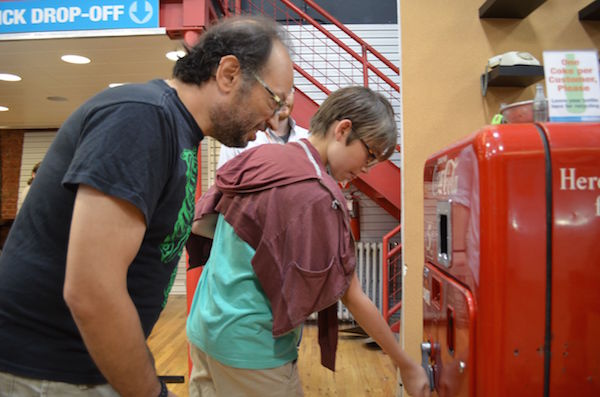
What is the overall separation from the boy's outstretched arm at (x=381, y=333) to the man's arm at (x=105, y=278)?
2.33 feet

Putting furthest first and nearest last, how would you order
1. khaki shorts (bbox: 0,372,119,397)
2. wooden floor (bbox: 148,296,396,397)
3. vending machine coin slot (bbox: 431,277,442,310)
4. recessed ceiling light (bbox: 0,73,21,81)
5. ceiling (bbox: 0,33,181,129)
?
recessed ceiling light (bbox: 0,73,21,81) < ceiling (bbox: 0,33,181,129) < wooden floor (bbox: 148,296,396,397) < vending machine coin slot (bbox: 431,277,442,310) < khaki shorts (bbox: 0,372,119,397)

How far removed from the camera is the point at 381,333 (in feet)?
4.70

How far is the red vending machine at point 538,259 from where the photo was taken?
110 cm

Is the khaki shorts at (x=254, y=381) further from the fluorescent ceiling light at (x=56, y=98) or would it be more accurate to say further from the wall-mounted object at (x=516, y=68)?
the fluorescent ceiling light at (x=56, y=98)

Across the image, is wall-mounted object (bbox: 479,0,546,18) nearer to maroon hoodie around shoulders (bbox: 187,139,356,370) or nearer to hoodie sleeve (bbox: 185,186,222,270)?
maroon hoodie around shoulders (bbox: 187,139,356,370)

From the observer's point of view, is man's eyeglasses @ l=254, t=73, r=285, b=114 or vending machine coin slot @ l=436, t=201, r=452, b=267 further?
vending machine coin slot @ l=436, t=201, r=452, b=267

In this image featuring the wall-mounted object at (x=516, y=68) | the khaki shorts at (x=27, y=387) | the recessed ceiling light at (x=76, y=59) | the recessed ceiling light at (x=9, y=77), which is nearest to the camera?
the khaki shorts at (x=27, y=387)

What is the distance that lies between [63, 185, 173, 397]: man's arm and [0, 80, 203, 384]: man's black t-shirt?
5 cm

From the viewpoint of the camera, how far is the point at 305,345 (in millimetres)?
5602

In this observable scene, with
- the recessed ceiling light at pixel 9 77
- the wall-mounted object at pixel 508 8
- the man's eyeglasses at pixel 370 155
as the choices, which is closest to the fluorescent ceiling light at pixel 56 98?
the recessed ceiling light at pixel 9 77

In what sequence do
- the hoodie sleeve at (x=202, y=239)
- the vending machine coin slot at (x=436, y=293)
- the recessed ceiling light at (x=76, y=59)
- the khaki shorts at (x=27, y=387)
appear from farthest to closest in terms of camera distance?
the recessed ceiling light at (x=76, y=59)
the hoodie sleeve at (x=202, y=239)
the vending machine coin slot at (x=436, y=293)
the khaki shorts at (x=27, y=387)

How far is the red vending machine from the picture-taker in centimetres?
110

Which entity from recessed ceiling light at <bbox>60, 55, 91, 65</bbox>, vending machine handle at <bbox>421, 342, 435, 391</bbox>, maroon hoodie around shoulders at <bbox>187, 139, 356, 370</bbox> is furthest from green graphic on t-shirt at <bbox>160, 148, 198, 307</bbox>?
recessed ceiling light at <bbox>60, 55, 91, 65</bbox>

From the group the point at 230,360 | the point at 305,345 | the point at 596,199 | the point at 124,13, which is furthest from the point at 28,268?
the point at 305,345
